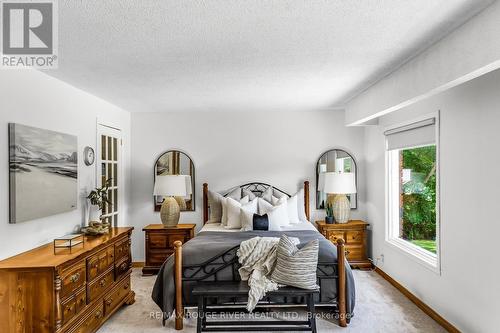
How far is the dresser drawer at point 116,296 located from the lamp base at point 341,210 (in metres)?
3.04

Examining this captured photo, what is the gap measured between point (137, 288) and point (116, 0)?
3.76 m

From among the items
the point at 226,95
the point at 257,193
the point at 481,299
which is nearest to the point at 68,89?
the point at 226,95

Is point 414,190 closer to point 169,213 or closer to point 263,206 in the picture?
point 263,206

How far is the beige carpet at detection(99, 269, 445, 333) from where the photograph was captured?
336cm

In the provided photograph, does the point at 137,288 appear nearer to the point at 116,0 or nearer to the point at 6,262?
the point at 6,262

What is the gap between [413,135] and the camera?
13.1ft

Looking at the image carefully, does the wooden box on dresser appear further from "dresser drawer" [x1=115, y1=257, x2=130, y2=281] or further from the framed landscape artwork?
the framed landscape artwork

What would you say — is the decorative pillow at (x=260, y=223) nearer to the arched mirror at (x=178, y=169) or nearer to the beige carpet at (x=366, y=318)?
the beige carpet at (x=366, y=318)

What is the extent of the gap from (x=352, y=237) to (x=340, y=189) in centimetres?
78

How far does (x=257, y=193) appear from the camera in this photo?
5641mm

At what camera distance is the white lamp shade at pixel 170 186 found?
5051 millimetres

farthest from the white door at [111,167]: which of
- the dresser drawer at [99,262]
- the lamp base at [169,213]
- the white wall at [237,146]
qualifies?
the dresser drawer at [99,262]

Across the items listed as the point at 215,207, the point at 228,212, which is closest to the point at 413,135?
the point at 228,212

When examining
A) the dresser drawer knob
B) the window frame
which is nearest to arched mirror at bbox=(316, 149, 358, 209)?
the window frame
